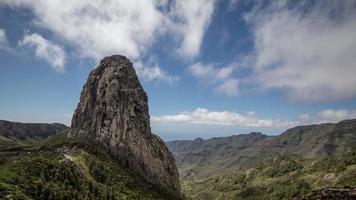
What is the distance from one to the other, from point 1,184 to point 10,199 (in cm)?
2148

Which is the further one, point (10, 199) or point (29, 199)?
point (29, 199)

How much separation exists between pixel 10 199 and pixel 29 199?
12.5 metres

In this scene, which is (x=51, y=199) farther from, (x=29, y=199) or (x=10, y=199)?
(x=10, y=199)

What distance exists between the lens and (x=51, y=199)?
655ft

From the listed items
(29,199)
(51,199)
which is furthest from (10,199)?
(51,199)

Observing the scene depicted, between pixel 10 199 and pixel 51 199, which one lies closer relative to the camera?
pixel 10 199

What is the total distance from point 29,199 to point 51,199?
2088 cm

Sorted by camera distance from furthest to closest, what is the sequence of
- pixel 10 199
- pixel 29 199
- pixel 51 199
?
1. pixel 51 199
2. pixel 29 199
3. pixel 10 199

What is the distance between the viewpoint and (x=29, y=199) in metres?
180

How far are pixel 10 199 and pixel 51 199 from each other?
33.3 meters

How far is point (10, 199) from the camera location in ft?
553

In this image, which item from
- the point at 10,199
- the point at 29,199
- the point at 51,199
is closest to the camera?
the point at 10,199
